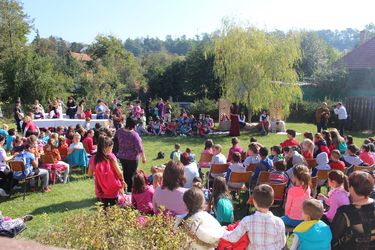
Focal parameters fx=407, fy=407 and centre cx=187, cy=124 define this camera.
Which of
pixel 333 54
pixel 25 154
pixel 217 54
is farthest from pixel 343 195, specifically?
pixel 333 54

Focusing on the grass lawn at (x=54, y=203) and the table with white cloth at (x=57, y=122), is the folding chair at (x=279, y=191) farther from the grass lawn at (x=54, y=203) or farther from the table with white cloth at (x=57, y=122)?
the table with white cloth at (x=57, y=122)

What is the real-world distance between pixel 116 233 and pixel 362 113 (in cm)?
1885

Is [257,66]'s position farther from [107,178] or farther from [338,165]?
[107,178]

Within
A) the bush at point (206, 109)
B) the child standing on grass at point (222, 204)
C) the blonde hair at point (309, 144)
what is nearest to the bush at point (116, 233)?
the child standing on grass at point (222, 204)

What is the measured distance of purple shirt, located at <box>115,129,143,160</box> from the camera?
27.2 ft

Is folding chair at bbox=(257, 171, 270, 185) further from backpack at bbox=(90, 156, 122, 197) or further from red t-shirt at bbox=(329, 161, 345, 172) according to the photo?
backpack at bbox=(90, 156, 122, 197)

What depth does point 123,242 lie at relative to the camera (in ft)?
11.4

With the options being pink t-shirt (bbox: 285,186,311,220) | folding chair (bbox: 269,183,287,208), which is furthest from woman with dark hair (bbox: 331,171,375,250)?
folding chair (bbox: 269,183,287,208)

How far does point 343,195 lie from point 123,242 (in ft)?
10.8

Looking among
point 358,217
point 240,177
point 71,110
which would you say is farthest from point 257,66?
point 358,217

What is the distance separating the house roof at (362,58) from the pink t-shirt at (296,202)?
2612cm

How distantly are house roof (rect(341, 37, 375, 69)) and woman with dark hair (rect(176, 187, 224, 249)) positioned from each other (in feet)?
92.0

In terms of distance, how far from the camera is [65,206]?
27.5 ft

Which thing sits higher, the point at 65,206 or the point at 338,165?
the point at 338,165
